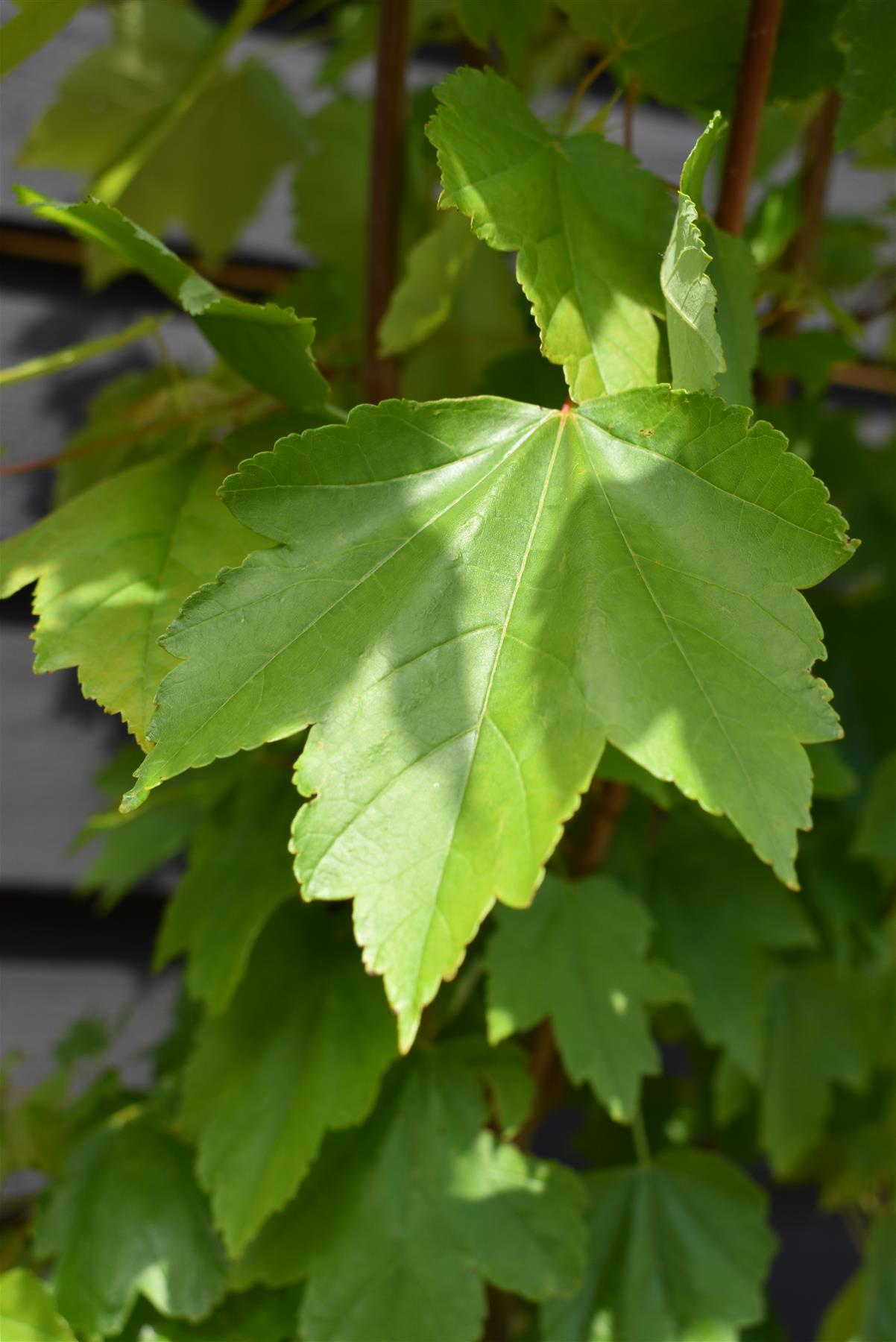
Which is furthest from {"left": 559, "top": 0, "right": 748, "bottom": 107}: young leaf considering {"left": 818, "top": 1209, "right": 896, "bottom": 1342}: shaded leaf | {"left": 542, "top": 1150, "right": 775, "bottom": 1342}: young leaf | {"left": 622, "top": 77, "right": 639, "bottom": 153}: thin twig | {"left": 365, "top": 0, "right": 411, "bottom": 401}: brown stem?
{"left": 818, "top": 1209, "right": 896, "bottom": 1342}: shaded leaf

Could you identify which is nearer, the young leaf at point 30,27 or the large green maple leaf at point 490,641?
the large green maple leaf at point 490,641

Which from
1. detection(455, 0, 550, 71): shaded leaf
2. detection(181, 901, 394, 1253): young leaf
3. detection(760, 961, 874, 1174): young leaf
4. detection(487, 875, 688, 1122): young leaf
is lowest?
detection(760, 961, 874, 1174): young leaf

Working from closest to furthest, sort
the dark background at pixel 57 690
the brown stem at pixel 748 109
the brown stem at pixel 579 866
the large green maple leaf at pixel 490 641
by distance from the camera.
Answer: the large green maple leaf at pixel 490 641 < the brown stem at pixel 748 109 < the brown stem at pixel 579 866 < the dark background at pixel 57 690

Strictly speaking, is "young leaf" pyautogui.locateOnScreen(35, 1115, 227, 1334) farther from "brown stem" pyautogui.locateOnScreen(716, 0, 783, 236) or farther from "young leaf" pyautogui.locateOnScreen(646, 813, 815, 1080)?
"brown stem" pyautogui.locateOnScreen(716, 0, 783, 236)

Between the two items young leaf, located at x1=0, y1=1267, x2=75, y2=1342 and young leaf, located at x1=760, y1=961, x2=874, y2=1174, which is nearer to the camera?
young leaf, located at x1=0, y1=1267, x2=75, y2=1342

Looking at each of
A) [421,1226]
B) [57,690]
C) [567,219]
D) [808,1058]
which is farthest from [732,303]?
[57,690]

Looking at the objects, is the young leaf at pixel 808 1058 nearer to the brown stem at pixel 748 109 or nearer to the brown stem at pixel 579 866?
the brown stem at pixel 579 866

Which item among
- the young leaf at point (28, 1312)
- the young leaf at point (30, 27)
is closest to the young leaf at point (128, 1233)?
the young leaf at point (28, 1312)

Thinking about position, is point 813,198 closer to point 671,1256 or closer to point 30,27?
point 30,27
